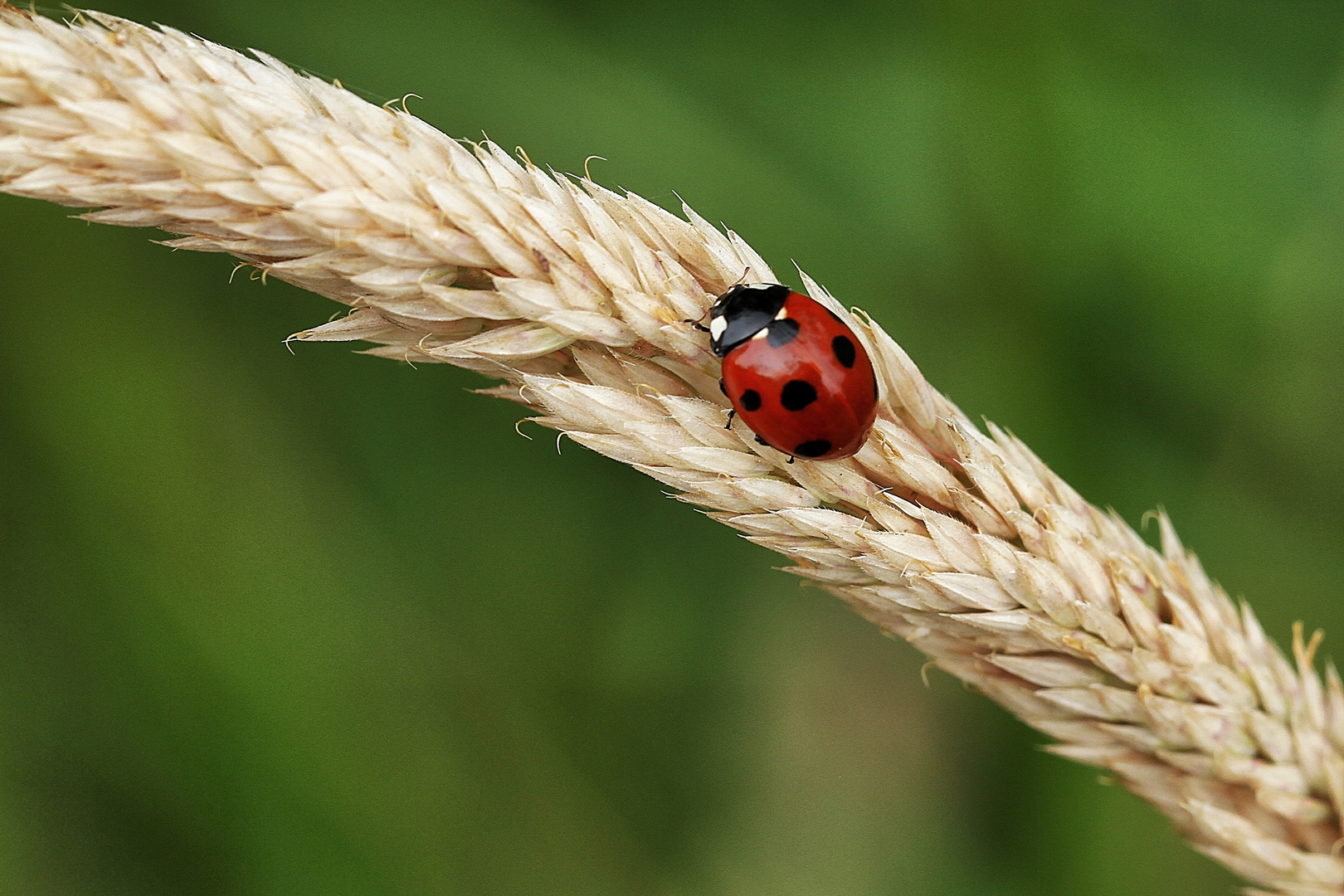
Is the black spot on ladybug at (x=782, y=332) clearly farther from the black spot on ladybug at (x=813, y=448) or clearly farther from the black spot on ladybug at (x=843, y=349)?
the black spot on ladybug at (x=813, y=448)

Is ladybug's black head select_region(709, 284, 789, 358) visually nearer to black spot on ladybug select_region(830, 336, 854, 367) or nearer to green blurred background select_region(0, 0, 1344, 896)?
black spot on ladybug select_region(830, 336, 854, 367)

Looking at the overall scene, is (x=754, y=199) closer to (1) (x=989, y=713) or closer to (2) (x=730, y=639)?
(2) (x=730, y=639)

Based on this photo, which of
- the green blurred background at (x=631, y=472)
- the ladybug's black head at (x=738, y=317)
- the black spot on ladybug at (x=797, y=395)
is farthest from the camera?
the green blurred background at (x=631, y=472)

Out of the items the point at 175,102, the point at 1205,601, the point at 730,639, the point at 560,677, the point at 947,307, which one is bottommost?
the point at 560,677

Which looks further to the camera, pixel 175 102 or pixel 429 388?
pixel 429 388

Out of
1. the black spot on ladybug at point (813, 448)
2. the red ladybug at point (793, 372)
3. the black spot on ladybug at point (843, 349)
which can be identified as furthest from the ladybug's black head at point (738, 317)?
the black spot on ladybug at point (813, 448)

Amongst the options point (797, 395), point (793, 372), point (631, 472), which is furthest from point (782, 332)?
point (631, 472)

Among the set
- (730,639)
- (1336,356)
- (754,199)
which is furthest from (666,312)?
(1336,356)
